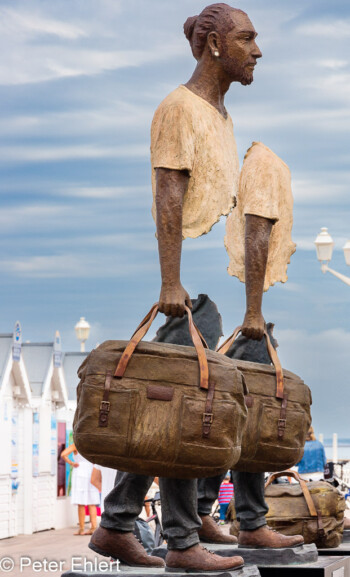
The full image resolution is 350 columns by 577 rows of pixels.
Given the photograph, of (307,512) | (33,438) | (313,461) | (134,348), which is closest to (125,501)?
(134,348)

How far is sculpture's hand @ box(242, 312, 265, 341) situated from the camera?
242 inches

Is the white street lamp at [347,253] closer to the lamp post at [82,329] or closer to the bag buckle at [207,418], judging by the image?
the lamp post at [82,329]

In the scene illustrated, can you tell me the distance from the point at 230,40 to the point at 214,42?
9cm

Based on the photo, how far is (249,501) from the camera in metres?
6.48

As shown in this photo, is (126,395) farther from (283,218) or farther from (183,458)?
(283,218)

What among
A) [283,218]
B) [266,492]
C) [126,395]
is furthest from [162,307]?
[266,492]

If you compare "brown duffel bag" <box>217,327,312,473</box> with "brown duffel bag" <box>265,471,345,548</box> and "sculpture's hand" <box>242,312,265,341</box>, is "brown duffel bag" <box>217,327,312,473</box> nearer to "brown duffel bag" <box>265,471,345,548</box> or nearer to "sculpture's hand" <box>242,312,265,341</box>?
"sculpture's hand" <box>242,312,265,341</box>

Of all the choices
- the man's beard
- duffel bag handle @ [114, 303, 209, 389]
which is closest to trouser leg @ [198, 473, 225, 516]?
duffel bag handle @ [114, 303, 209, 389]

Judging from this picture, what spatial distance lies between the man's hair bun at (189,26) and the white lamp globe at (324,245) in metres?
17.4

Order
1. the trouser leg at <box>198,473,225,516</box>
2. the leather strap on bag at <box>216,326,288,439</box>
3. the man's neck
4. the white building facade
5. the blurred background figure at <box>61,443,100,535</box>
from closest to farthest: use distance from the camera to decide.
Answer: the man's neck
the leather strap on bag at <box>216,326,288,439</box>
the trouser leg at <box>198,473,225,516</box>
the white building facade
the blurred background figure at <box>61,443,100,535</box>

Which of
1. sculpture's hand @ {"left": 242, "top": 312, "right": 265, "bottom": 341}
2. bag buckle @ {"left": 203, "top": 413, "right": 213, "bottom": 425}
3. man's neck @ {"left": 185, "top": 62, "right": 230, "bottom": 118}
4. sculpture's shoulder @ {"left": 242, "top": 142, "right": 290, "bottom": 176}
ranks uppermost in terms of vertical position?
man's neck @ {"left": 185, "top": 62, "right": 230, "bottom": 118}

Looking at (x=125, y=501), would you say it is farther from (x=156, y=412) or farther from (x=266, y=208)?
(x=266, y=208)

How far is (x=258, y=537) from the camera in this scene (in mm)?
6383

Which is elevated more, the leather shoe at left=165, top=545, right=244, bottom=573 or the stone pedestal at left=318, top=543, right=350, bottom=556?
the leather shoe at left=165, top=545, right=244, bottom=573
